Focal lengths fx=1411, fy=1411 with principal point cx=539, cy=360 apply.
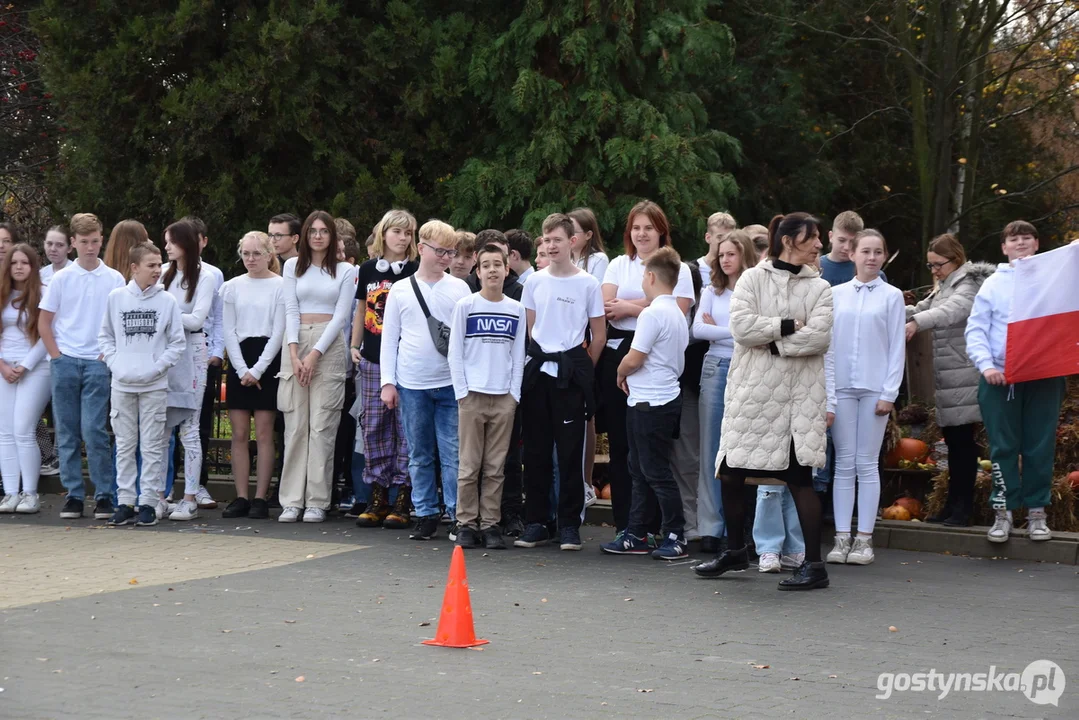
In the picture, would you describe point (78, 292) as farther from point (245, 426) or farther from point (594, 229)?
point (594, 229)

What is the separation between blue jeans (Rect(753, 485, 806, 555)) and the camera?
870cm

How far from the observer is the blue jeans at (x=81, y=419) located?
1122 centimetres

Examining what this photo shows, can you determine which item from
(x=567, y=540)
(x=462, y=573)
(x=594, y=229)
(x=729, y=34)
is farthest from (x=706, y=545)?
(x=729, y=34)

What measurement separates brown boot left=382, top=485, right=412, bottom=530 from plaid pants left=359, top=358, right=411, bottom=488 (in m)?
0.12

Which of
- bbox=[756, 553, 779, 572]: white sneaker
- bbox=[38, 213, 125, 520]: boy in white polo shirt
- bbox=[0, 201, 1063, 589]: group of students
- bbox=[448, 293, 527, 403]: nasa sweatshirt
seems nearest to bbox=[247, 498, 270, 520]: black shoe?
bbox=[0, 201, 1063, 589]: group of students

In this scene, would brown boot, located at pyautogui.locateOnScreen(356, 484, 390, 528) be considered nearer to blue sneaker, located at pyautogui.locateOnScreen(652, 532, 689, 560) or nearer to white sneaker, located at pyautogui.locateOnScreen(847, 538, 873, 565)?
blue sneaker, located at pyautogui.locateOnScreen(652, 532, 689, 560)

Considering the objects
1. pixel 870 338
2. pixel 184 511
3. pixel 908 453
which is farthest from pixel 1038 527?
pixel 184 511

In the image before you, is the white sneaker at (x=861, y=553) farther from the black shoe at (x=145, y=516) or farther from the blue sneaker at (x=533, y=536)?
the black shoe at (x=145, y=516)

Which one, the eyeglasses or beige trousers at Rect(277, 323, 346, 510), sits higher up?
the eyeglasses

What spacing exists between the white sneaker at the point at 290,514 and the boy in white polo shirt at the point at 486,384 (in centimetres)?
187

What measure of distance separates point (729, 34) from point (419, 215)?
470 centimetres

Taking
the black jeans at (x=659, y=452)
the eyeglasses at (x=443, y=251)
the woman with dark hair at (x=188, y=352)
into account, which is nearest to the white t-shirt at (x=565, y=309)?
the black jeans at (x=659, y=452)

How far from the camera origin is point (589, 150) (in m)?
18.1

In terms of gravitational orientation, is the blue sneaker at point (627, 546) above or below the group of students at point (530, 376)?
below
